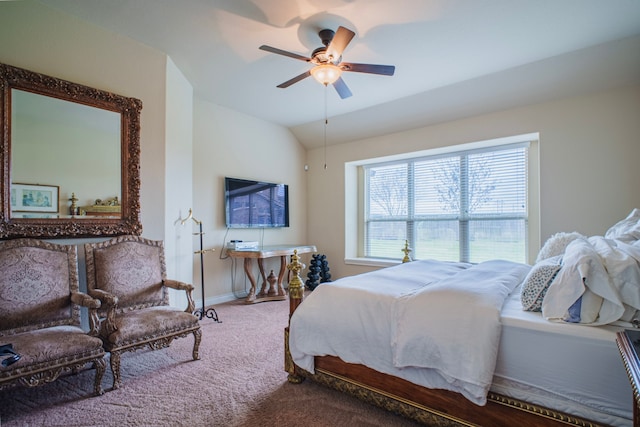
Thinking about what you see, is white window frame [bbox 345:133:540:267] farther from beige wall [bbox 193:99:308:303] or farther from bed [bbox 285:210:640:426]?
bed [bbox 285:210:640:426]

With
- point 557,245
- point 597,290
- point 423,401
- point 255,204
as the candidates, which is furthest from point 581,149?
point 255,204

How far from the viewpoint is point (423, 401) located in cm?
177

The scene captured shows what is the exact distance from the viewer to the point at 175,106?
362 centimetres

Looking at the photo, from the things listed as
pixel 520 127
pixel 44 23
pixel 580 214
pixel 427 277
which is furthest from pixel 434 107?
pixel 44 23

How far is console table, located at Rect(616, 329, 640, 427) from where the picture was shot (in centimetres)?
89

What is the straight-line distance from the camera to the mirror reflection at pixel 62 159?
2533 millimetres

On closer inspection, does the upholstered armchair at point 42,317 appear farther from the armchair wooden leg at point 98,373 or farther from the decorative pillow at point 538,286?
the decorative pillow at point 538,286

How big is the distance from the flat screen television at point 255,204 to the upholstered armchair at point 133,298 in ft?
6.03

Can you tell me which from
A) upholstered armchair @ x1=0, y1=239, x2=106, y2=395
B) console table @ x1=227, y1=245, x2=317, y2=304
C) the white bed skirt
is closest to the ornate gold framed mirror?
upholstered armchair @ x1=0, y1=239, x2=106, y2=395

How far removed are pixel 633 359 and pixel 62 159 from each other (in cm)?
368

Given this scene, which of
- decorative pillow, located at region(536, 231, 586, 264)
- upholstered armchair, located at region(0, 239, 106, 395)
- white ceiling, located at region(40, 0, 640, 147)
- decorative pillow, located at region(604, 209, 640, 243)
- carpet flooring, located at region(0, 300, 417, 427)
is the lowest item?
carpet flooring, located at region(0, 300, 417, 427)

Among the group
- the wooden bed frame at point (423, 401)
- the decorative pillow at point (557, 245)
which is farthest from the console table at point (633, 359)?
the decorative pillow at point (557, 245)

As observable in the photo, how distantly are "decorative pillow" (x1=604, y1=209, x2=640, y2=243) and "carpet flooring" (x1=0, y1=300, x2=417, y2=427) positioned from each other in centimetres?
187

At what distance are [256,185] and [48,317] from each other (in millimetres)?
3278
